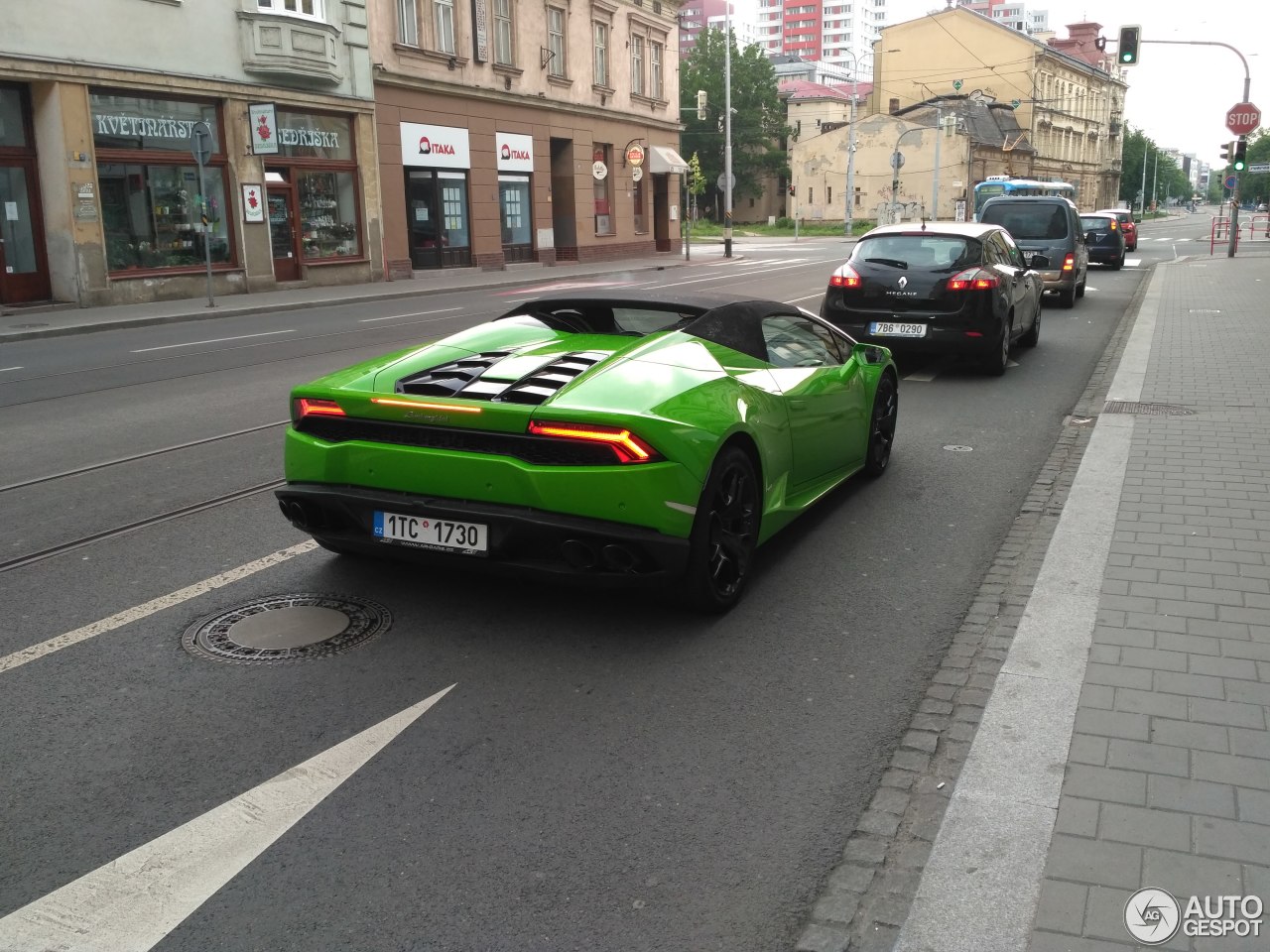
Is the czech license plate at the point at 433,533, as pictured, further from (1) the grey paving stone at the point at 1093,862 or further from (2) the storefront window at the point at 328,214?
(2) the storefront window at the point at 328,214

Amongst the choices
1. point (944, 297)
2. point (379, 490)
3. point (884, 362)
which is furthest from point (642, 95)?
point (379, 490)

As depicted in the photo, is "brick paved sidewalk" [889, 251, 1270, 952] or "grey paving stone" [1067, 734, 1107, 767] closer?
"brick paved sidewalk" [889, 251, 1270, 952]

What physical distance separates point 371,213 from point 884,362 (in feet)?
77.3

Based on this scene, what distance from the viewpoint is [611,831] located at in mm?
3264

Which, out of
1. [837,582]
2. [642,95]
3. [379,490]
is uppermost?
[642,95]

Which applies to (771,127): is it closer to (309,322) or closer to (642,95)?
(642,95)

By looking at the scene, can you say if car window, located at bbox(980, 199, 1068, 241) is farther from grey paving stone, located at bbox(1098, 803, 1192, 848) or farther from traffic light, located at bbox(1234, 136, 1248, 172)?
traffic light, located at bbox(1234, 136, 1248, 172)

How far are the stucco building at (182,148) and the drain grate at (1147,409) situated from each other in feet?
55.1

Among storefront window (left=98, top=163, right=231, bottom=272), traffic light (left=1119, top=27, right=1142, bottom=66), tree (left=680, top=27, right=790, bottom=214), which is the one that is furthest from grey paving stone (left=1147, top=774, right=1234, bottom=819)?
tree (left=680, top=27, right=790, bottom=214)

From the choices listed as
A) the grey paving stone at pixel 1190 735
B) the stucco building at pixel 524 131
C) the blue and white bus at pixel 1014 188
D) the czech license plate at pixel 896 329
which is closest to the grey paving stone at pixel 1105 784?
the grey paving stone at pixel 1190 735

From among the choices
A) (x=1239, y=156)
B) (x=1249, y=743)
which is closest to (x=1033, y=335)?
(x=1249, y=743)

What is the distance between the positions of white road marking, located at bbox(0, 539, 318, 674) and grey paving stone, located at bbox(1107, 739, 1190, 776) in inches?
150

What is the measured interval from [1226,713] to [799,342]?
303 centimetres

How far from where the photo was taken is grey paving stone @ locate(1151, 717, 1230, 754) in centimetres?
368
